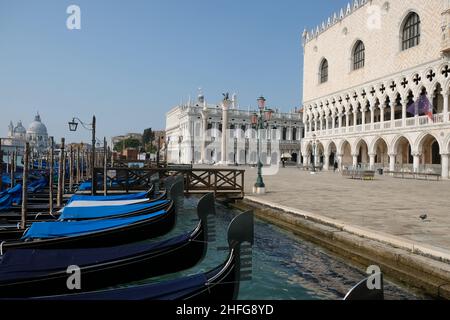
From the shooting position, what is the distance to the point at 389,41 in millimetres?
30047

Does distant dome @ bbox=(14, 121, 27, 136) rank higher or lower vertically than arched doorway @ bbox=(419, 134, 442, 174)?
higher

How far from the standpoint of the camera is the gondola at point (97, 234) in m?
5.38

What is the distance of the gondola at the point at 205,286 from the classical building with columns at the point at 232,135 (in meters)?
52.4

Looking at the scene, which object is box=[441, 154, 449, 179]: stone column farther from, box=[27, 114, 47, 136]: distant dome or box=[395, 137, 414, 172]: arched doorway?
box=[27, 114, 47, 136]: distant dome

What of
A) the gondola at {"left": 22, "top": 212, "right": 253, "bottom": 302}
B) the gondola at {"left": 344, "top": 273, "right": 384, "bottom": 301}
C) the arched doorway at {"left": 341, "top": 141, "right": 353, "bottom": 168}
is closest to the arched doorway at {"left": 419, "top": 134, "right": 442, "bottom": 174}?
the arched doorway at {"left": 341, "top": 141, "right": 353, "bottom": 168}

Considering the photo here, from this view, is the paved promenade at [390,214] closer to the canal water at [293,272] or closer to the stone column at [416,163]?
the canal water at [293,272]

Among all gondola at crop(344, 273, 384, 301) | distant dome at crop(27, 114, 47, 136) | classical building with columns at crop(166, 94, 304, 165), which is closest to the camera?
gondola at crop(344, 273, 384, 301)

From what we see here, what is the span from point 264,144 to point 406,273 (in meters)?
56.5

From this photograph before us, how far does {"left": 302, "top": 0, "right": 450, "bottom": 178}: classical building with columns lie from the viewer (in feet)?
82.4

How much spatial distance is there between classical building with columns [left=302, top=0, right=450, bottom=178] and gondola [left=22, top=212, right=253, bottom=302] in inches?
967

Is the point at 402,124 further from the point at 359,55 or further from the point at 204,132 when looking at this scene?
the point at 204,132

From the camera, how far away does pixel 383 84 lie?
101 feet

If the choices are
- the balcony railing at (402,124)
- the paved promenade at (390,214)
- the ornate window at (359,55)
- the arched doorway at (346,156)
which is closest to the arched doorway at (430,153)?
the balcony railing at (402,124)
